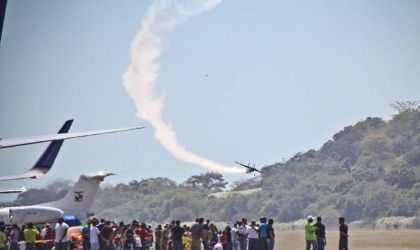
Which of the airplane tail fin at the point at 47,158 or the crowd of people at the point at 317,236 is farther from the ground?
the airplane tail fin at the point at 47,158

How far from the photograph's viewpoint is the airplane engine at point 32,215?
56625 millimetres

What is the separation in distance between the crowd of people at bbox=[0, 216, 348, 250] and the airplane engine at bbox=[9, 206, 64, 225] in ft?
28.4

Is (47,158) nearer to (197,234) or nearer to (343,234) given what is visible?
(197,234)

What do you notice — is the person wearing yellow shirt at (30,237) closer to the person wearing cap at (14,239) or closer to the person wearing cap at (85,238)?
the person wearing cap at (14,239)

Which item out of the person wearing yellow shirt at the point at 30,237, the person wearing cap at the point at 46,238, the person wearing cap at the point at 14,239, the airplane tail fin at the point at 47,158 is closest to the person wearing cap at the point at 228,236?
the person wearing cap at the point at 46,238

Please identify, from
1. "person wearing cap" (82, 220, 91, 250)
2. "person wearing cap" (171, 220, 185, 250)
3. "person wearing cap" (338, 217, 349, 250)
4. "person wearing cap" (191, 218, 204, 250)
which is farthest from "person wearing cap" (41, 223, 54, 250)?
"person wearing cap" (338, 217, 349, 250)

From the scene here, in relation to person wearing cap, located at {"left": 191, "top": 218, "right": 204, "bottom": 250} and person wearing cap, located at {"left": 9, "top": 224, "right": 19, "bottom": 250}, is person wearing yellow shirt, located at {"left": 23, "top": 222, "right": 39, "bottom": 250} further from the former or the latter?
person wearing cap, located at {"left": 191, "top": 218, "right": 204, "bottom": 250}

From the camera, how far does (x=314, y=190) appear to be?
9906cm

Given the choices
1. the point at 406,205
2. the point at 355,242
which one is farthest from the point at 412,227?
the point at 355,242

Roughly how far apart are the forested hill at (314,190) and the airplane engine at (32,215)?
31019 mm

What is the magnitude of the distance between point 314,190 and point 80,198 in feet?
122

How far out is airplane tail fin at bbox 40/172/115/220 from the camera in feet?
221

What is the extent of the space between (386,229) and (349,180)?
19.7m

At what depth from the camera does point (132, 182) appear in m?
114
